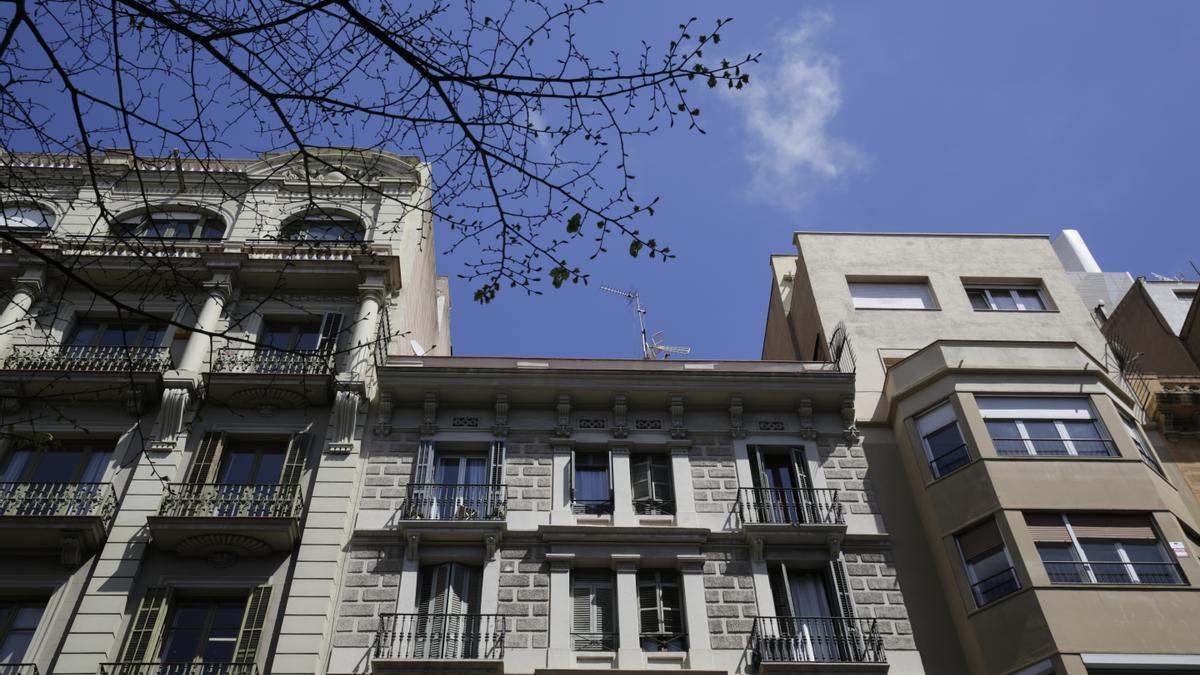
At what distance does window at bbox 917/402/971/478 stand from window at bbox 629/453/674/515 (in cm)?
535

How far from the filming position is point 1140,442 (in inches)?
803

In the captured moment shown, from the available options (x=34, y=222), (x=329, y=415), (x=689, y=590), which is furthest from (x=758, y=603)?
(x=34, y=222)

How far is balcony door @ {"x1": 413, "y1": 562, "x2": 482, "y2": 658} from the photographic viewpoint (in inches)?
651

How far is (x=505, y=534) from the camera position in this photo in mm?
18297

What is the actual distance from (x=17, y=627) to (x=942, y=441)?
17.6 meters

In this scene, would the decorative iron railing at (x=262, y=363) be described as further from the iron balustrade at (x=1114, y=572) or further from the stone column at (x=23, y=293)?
the iron balustrade at (x=1114, y=572)

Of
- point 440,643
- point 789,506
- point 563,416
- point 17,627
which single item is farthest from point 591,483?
point 17,627

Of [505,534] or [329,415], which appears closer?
[505,534]

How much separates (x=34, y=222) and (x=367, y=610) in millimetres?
14870

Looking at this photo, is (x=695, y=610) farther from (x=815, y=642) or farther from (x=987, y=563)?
(x=987, y=563)

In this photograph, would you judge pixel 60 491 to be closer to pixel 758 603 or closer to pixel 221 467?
pixel 221 467

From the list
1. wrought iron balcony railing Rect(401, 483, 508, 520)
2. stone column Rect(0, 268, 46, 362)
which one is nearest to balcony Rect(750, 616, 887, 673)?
wrought iron balcony railing Rect(401, 483, 508, 520)

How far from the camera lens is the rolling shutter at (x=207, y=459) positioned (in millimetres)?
18672

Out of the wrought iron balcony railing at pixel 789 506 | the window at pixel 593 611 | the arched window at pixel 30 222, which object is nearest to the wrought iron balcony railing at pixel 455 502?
the window at pixel 593 611
